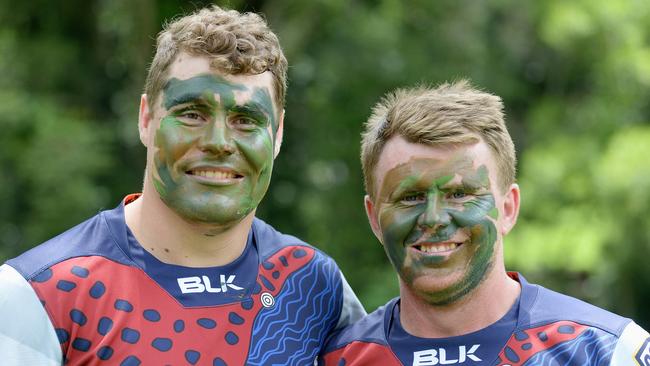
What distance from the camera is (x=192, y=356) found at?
132 inches

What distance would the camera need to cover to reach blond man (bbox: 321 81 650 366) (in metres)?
3.41

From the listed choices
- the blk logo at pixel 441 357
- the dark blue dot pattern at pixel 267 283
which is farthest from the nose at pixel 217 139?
the blk logo at pixel 441 357

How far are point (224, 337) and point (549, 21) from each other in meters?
8.00

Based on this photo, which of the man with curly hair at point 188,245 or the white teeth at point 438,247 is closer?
the man with curly hair at point 188,245

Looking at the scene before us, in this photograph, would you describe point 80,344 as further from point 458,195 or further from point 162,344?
point 458,195

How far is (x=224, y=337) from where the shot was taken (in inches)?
136

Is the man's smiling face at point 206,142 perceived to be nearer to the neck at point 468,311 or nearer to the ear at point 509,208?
the neck at point 468,311

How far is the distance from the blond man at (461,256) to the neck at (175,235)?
58cm

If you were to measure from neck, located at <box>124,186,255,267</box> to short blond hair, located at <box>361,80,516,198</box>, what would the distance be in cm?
55

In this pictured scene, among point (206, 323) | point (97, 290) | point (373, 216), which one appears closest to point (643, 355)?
point (373, 216)

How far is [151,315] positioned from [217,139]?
2.07 feet

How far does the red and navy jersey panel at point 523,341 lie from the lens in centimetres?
335

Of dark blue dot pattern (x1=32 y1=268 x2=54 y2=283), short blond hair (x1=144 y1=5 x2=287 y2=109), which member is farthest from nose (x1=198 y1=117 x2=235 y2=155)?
dark blue dot pattern (x1=32 y1=268 x2=54 y2=283)

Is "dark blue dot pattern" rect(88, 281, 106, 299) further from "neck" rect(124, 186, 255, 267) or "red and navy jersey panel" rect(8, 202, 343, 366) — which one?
"neck" rect(124, 186, 255, 267)
